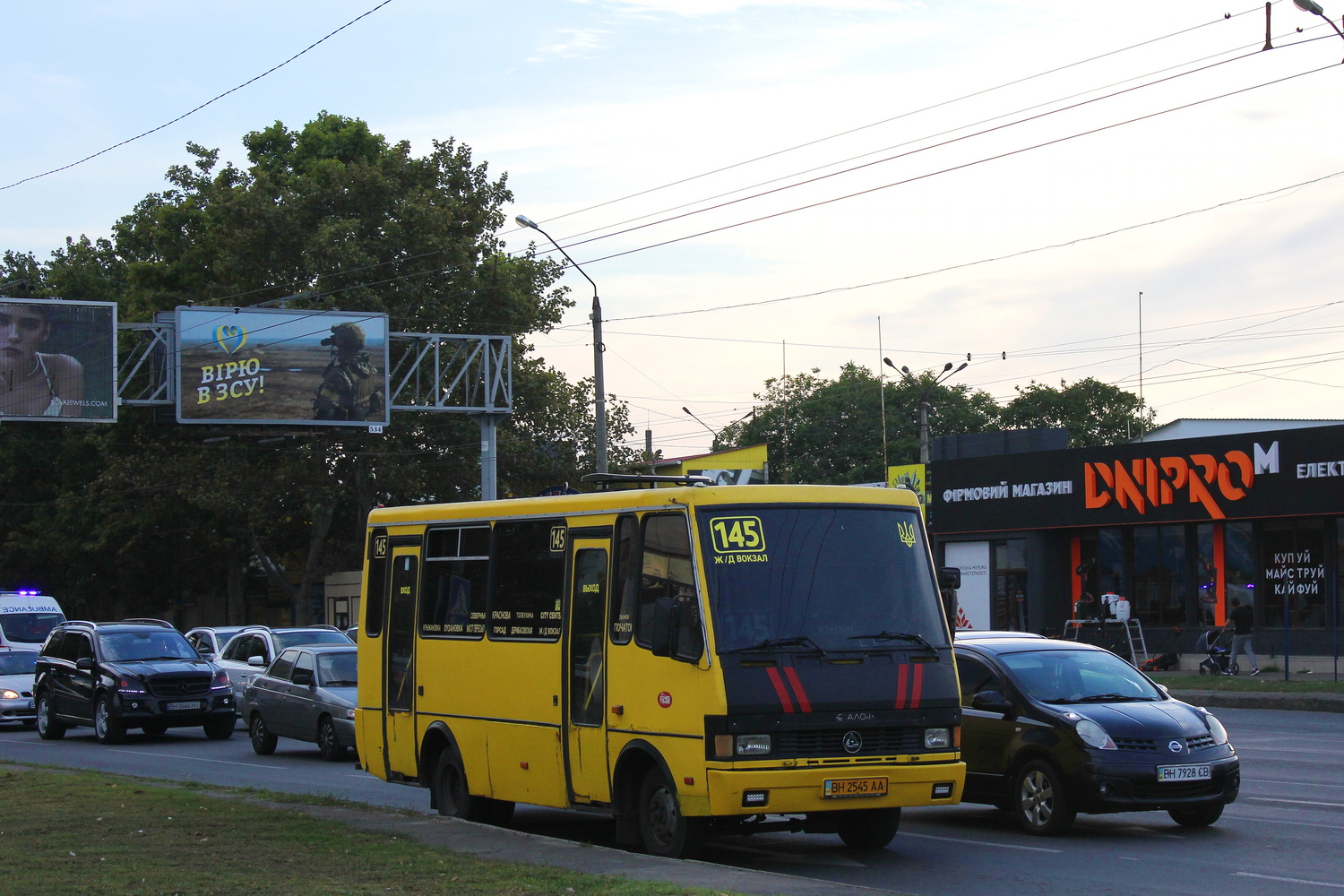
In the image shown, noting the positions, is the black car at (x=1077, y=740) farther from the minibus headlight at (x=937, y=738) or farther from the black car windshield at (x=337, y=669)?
the black car windshield at (x=337, y=669)

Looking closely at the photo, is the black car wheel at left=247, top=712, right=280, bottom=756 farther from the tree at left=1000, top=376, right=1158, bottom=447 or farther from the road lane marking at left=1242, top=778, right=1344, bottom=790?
the tree at left=1000, top=376, right=1158, bottom=447

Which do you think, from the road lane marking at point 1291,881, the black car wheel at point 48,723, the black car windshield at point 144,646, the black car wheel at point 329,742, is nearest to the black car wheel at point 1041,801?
the road lane marking at point 1291,881

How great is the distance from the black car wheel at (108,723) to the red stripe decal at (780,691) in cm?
1647

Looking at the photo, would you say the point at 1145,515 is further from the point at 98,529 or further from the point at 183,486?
the point at 98,529

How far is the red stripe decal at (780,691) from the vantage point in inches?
400

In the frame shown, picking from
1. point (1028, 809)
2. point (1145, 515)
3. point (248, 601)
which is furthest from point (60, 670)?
point (248, 601)

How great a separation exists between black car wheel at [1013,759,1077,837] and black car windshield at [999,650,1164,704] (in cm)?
59

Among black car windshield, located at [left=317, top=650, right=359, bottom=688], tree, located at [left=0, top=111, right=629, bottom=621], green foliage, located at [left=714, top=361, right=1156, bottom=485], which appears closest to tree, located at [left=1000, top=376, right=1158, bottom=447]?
green foliage, located at [left=714, top=361, right=1156, bottom=485]

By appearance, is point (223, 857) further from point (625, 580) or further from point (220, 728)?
point (220, 728)

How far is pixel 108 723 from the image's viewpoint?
78.3ft

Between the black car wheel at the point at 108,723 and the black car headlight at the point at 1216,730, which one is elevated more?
the black car headlight at the point at 1216,730

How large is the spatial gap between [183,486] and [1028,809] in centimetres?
3617

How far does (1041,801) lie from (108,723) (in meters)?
16.6


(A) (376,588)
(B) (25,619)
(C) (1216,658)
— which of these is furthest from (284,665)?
(C) (1216,658)
